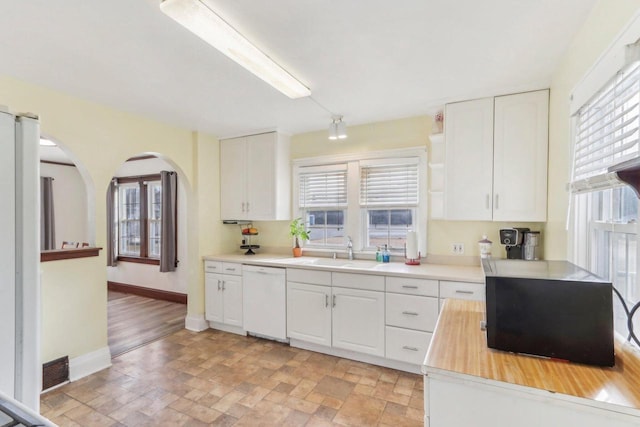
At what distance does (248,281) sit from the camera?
3.56 metres

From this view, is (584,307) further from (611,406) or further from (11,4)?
(11,4)

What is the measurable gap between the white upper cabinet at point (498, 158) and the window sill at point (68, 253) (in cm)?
326

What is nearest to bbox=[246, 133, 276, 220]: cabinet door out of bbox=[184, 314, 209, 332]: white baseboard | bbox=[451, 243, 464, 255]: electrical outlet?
bbox=[184, 314, 209, 332]: white baseboard

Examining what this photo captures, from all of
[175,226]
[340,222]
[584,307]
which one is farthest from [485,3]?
[175,226]

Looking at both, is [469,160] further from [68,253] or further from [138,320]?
[138,320]

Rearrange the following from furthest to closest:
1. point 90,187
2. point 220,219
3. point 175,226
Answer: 1. point 175,226
2. point 220,219
3. point 90,187

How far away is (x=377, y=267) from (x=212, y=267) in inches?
80.5

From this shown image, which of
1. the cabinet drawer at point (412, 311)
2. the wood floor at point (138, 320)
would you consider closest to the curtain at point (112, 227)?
the wood floor at point (138, 320)

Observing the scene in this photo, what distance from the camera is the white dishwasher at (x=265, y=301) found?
3357mm

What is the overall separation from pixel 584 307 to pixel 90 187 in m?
3.58

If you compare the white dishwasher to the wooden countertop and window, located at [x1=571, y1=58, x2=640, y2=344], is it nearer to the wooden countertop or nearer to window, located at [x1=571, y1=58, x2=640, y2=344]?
the wooden countertop

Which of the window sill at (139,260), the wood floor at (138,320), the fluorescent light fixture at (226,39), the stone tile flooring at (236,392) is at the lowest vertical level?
the wood floor at (138,320)

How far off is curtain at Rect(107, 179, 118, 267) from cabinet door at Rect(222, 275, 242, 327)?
326 centimetres

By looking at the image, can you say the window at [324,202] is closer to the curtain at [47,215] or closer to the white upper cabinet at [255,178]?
the white upper cabinet at [255,178]
